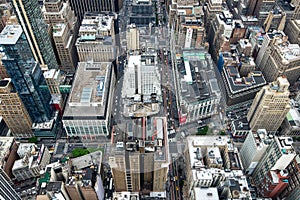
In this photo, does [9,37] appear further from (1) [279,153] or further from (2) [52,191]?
(1) [279,153]

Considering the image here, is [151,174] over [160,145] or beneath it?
beneath

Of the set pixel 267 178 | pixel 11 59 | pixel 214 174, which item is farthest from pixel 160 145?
pixel 11 59

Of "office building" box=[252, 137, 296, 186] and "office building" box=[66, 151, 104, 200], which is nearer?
"office building" box=[66, 151, 104, 200]

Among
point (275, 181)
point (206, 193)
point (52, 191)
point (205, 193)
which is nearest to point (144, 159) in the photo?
point (205, 193)

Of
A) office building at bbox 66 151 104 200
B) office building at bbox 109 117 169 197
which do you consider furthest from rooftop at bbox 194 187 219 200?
office building at bbox 66 151 104 200

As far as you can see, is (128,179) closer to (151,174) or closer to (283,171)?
(151,174)

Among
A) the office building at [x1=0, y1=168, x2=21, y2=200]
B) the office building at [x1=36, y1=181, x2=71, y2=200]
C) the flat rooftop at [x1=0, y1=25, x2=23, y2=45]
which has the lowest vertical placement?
the office building at [x1=36, y1=181, x2=71, y2=200]

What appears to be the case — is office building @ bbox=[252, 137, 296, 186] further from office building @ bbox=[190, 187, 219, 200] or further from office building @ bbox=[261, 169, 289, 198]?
office building @ bbox=[190, 187, 219, 200]
